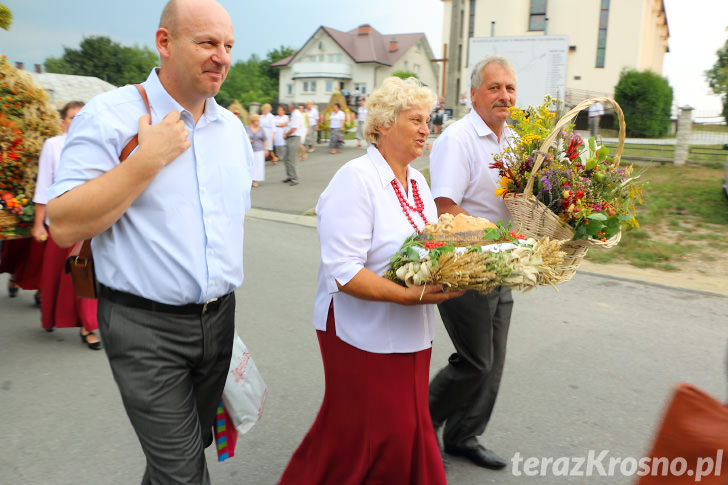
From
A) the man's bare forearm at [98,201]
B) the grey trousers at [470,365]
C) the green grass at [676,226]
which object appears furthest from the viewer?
the green grass at [676,226]

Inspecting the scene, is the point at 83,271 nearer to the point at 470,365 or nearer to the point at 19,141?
the point at 470,365

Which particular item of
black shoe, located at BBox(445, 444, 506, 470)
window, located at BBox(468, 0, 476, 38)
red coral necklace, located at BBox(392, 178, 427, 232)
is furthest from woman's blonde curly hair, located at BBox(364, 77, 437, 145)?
window, located at BBox(468, 0, 476, 38)

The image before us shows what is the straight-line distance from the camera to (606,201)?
114 inches

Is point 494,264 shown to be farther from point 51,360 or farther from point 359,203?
point 51,360

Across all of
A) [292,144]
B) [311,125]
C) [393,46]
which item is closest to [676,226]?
[292,144]

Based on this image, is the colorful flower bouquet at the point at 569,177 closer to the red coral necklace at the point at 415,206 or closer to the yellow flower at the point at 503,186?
the yellow flower at the point at 503,186

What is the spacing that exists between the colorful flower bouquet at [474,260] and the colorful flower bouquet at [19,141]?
3720mm

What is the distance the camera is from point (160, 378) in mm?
2211

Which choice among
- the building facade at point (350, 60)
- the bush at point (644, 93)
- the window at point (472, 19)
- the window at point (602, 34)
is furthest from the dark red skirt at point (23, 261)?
the building facade at point (350, 60)

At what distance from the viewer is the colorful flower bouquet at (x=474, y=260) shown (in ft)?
7.33

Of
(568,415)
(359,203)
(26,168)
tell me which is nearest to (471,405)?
(568,415)

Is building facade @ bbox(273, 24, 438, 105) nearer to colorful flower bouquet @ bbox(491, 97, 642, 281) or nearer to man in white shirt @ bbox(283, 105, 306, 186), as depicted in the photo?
man in white shirt @ bbox(283, 105, 306, 186)

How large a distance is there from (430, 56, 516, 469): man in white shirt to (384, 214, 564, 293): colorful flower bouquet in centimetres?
70

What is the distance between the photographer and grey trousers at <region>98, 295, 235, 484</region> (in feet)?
7.22
